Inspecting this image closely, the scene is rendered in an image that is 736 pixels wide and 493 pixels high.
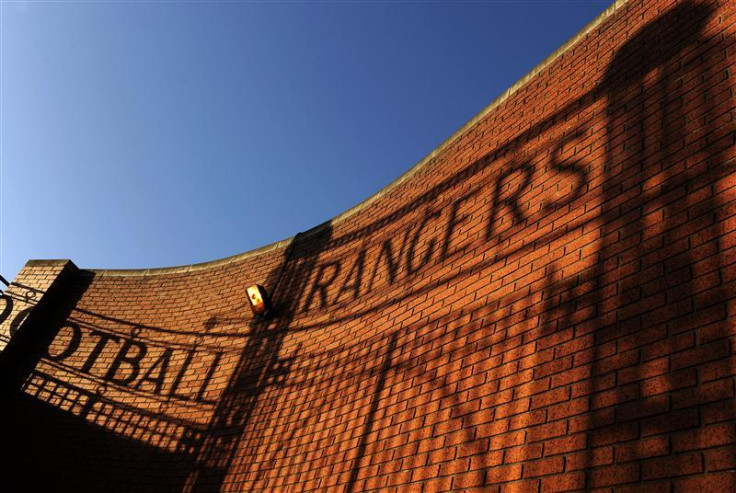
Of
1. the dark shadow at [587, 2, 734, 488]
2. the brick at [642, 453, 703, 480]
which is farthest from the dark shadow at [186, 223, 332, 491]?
the brick at [642, 453, 703, 480]

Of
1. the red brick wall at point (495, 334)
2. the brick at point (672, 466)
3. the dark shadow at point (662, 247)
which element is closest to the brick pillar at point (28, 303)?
the red brick wall at point (495, 334)

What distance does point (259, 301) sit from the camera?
17.5 feet

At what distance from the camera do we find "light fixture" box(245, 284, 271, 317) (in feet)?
17.5

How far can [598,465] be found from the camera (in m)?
2.12

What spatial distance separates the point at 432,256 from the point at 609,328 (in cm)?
176

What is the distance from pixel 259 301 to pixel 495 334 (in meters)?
2.85

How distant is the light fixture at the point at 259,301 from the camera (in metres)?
5.32

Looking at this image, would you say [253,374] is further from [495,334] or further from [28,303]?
[28,303]

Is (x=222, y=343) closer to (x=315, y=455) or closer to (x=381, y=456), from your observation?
(x=315, y=455)

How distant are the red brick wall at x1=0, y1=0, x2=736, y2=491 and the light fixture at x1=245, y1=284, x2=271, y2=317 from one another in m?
0.10

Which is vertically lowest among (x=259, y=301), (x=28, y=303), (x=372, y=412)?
(x=372, y=412)

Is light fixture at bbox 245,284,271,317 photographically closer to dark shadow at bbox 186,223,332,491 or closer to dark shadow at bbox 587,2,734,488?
dark shadow at bbox 186,223,332,491

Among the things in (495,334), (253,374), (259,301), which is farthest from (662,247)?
(259,301)

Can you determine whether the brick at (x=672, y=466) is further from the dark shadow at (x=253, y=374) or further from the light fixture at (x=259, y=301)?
the light fixture at (x=259, y=301)
